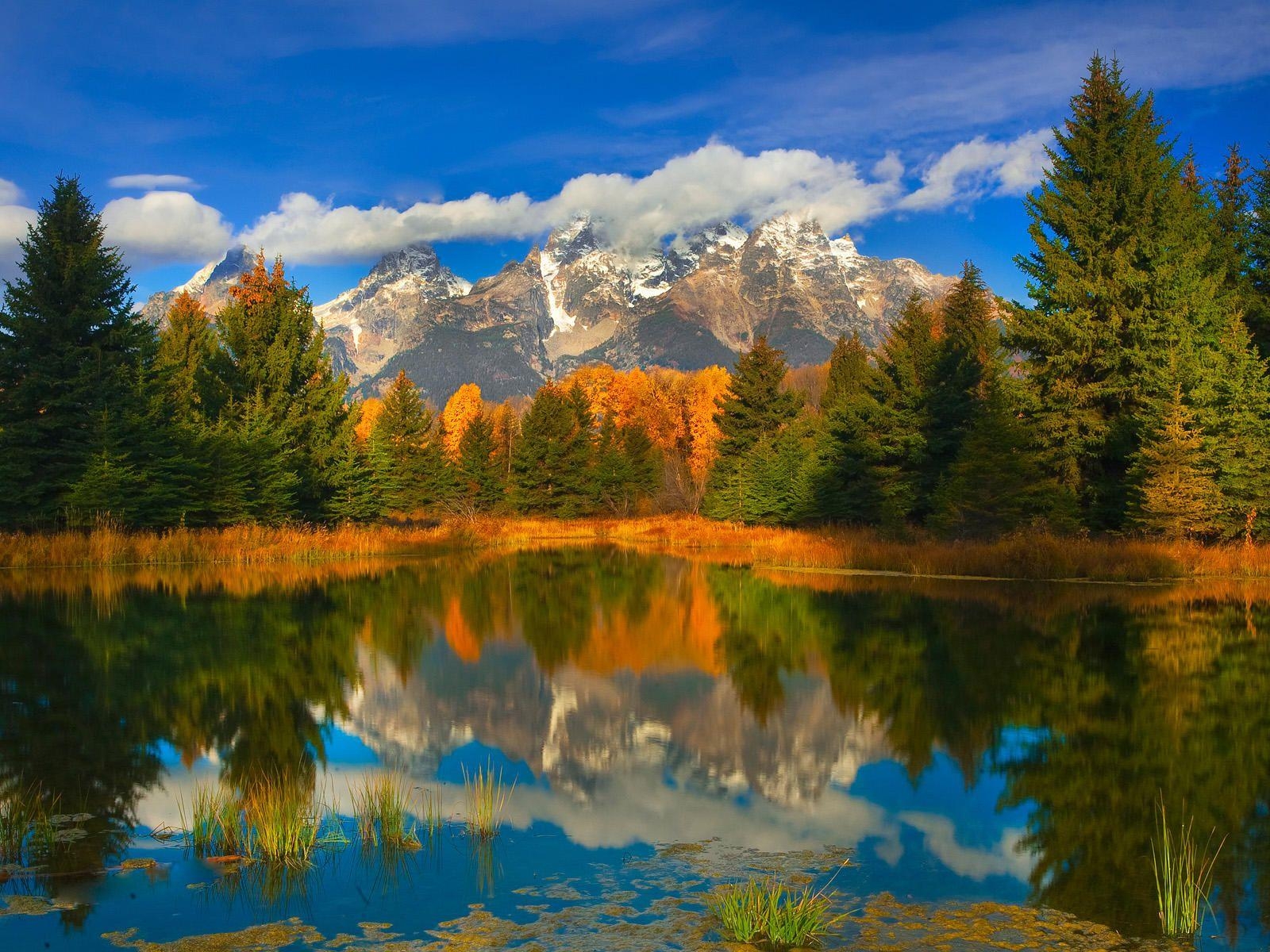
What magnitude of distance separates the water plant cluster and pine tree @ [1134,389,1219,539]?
23.9m

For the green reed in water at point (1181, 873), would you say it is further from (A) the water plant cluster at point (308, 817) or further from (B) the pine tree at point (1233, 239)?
(B) the pine tree at point (1233, 239)

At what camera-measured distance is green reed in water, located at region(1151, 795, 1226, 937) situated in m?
5.36

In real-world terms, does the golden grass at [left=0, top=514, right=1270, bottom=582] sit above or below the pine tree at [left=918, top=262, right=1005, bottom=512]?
below

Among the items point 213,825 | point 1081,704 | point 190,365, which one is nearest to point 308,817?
point 213,825

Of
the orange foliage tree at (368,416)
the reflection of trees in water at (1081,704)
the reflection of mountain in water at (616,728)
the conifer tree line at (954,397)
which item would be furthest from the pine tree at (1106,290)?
the orange foliage tree at (368,416)

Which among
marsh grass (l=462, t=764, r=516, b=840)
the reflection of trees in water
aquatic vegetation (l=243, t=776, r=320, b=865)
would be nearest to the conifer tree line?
the reflection of trees in water

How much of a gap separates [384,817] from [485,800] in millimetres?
847

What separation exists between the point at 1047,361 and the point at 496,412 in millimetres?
60359

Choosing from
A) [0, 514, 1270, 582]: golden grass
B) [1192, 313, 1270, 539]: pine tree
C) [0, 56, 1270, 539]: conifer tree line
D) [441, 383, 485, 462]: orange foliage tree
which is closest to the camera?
[0, 514, 1270, 582]: golden grass

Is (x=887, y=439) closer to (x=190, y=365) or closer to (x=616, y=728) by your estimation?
(x=616, y=728)

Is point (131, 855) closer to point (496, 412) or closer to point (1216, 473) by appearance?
point (1216, 473)

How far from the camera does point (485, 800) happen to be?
7.47 meters

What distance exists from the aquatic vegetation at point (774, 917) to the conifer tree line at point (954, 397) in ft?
80.9

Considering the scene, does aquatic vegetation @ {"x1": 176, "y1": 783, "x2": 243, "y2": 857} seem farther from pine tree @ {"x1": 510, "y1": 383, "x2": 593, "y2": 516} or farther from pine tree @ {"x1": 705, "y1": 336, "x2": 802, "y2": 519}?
pine tree @ {"x1": 510, "y1": 383, "x2": 593, "y2": 516}
